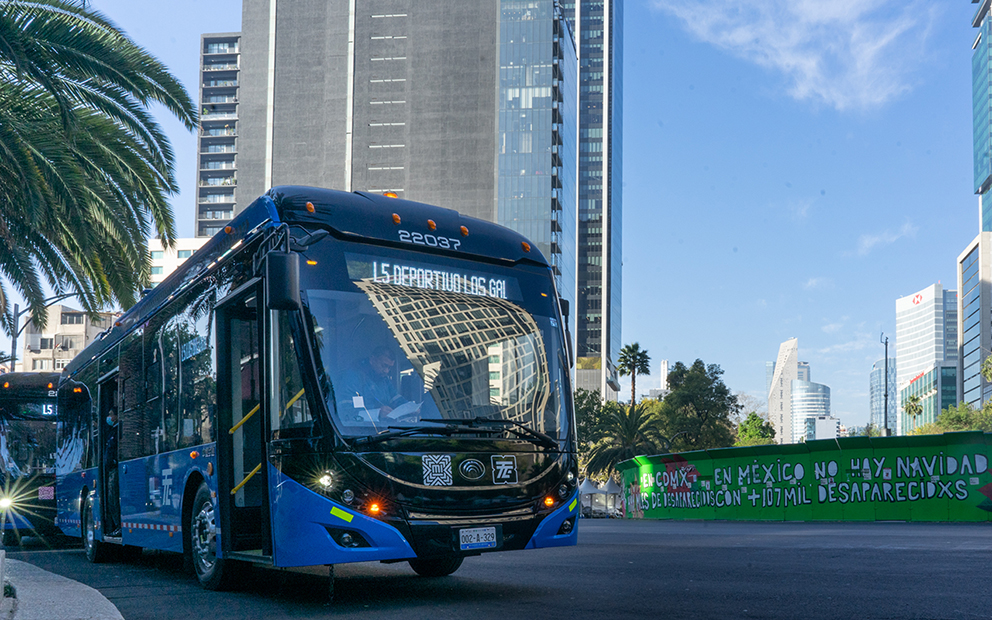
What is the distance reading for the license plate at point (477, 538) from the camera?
306 inches

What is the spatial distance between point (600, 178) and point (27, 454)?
543 feet

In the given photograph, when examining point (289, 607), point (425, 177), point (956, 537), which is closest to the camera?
point (289, 607)

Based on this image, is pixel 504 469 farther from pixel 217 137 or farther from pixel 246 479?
pixel 217 137

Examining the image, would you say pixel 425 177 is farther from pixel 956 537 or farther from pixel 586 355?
pixel 956 537

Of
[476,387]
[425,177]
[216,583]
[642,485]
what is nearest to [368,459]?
[476,387]

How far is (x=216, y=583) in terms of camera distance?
29.7 feet

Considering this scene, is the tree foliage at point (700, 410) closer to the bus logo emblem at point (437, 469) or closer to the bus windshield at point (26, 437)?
the bus windshield at point (26, 437)

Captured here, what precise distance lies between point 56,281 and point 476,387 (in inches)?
572

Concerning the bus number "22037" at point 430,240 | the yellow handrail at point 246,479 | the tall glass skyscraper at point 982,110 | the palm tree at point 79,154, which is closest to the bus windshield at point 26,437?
the palm tree at point 79,154

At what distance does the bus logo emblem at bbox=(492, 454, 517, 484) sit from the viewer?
809cm

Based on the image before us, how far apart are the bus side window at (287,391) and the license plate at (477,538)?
4.73ft

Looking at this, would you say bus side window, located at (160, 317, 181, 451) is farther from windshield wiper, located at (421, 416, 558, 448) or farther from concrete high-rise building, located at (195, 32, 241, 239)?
concrete high-rise building, located at (195, 32, 241, 239)

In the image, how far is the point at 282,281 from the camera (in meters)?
7.50

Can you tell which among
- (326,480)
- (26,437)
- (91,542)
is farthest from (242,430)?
(26,437)
